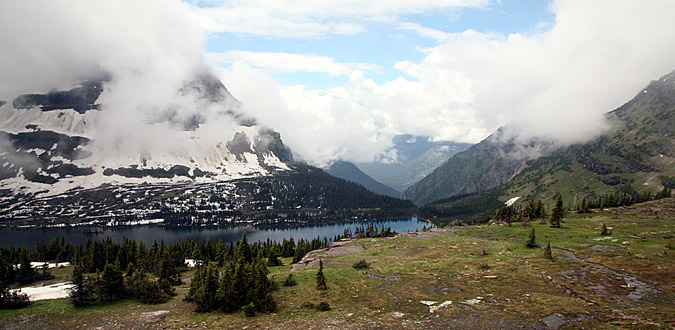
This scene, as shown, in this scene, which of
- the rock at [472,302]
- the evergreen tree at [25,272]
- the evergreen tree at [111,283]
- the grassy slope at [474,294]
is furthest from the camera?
the evergreen tree at [25,272]

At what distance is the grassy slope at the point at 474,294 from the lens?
3547 cm

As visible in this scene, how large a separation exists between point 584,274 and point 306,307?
130 feet

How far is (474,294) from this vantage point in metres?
43.3

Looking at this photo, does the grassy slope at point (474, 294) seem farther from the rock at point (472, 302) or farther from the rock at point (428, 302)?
the rock at point (472, 302)

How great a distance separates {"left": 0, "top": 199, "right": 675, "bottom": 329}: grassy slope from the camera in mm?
35469

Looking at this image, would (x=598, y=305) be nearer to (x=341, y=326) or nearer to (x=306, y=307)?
(x=341, y=326)

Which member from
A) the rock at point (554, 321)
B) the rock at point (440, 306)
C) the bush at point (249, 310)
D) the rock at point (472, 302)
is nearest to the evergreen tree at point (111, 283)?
the bush at point (249, 310)

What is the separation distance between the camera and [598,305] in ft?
121

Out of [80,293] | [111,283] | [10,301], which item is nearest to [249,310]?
[111,283]

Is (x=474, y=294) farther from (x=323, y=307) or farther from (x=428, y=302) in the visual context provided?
(x=323, y=307)

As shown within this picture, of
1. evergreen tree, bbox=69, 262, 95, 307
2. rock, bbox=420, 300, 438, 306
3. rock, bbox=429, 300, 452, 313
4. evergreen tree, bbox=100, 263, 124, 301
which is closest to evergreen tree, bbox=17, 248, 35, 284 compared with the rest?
evergreen tree, bbox=69, 262, 95, 307

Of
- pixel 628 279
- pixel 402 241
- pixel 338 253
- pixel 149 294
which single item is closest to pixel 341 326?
pixel 149 294

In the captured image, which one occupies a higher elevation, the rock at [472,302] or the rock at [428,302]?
the rock at [472,302]

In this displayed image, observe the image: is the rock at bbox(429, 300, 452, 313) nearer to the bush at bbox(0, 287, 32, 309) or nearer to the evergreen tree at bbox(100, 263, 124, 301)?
the evergreen tree at bbox(100, 263, 124, 301)
